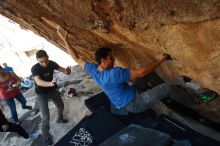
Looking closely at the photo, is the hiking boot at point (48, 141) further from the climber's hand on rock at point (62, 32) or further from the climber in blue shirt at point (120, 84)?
the climber's hand on rock at point (62, 32)

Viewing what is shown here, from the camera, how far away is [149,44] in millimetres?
4246

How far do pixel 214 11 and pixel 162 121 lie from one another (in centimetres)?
229

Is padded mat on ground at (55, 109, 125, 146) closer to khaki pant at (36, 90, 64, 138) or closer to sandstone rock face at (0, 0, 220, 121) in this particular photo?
khaki pant at (36, 90, 64, 138)

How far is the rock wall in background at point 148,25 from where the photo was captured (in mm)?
3117

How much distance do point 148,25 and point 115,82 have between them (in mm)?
1198

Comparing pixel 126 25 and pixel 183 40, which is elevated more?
pixel 126 25

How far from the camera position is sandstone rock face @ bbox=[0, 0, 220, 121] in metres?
3.12

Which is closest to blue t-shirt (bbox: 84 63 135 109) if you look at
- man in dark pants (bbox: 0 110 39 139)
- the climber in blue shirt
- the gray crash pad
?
the climber in blue shirt

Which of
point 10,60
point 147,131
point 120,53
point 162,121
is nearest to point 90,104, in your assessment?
point 120,53

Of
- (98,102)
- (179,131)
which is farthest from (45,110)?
(179,131)

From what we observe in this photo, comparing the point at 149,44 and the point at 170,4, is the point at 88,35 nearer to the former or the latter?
the point at 149,44

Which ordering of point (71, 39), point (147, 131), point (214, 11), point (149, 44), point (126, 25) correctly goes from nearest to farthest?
point (214, 11) < point (147, 131) < point (126, 25) < point (149, 44) < point (71, 39)

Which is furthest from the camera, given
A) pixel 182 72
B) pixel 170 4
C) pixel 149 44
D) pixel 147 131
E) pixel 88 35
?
pixel 88 35

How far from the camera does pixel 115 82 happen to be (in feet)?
15.0
